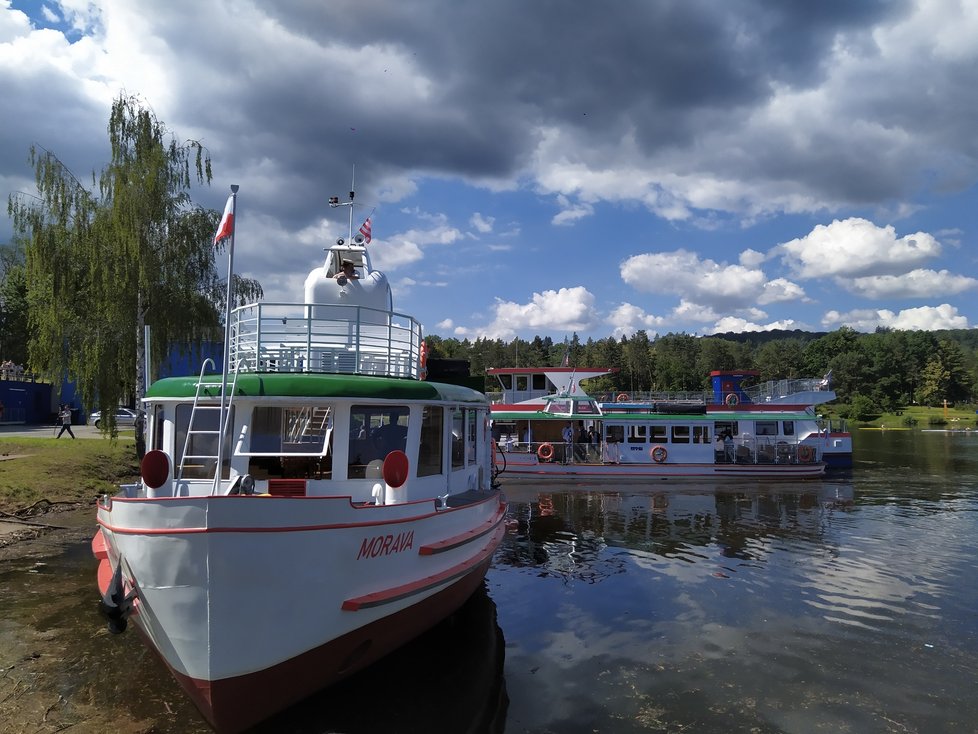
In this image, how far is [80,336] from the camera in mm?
22266

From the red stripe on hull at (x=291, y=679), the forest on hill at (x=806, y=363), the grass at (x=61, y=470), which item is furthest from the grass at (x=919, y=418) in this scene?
the red stripe on hull at (x=291, y=679)

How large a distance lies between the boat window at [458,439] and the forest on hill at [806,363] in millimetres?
88069

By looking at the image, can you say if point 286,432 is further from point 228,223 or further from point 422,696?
point 422,696

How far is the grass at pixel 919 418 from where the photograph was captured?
3479 inches

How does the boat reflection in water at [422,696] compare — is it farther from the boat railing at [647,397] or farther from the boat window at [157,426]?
the boat railing at [647,397]

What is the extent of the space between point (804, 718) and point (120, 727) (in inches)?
316

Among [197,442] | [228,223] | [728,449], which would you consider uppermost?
[228,223]

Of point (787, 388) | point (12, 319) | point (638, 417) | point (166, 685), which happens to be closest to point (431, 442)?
point (166, 685)

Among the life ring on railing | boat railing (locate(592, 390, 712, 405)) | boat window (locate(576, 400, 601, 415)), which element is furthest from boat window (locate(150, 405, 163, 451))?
boat railing (locate(592, 390, 712, 405))

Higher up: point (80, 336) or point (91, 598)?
point (80, 336)

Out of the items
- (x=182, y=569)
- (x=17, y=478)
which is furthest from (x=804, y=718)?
(x=17, y=478)

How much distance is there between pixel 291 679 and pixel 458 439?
5001 millimetres

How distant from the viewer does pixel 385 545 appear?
729cm

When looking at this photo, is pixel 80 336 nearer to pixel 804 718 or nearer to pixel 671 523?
pixel 671 523
